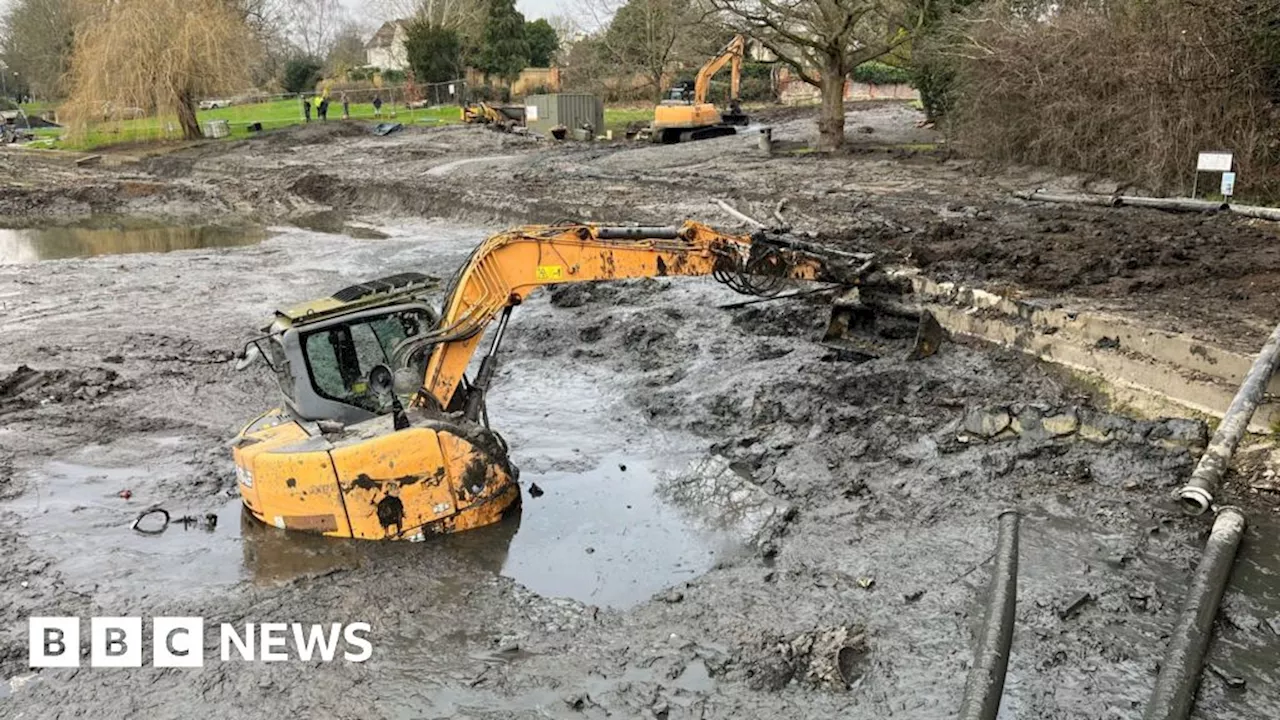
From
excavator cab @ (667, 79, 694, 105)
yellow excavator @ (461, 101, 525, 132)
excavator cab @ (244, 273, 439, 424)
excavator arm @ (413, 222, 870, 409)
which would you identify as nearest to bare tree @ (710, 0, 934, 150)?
excavator cab @ (667, 79, 694, 105)

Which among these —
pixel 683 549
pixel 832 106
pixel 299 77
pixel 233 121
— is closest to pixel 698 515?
pixel 683 549

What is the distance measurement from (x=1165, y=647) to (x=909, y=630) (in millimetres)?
1415

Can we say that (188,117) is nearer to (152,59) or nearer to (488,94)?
(152,59)

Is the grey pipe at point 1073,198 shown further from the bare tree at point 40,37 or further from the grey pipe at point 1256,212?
the bare tree at point 40,37

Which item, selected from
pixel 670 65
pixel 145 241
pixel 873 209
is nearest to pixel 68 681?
pixel 873 209

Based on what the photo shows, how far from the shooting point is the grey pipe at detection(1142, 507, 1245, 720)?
4.80 m

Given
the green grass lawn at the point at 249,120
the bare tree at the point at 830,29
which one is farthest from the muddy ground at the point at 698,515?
the green grass lawn at the point at 249,120

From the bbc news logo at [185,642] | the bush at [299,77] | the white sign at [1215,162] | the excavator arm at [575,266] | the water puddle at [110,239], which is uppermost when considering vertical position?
the bush at [299,77]

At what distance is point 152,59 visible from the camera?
34625 mm

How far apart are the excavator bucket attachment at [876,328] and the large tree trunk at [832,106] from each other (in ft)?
52.7

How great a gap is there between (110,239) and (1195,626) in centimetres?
2464

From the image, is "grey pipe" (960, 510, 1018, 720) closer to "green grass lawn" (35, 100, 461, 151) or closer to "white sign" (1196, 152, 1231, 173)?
"white sign" (1196, 152, 1231, 173)

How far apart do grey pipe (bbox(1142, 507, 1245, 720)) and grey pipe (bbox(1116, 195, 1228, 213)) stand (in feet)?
29.0

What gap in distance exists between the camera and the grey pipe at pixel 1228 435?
19.6 feet
